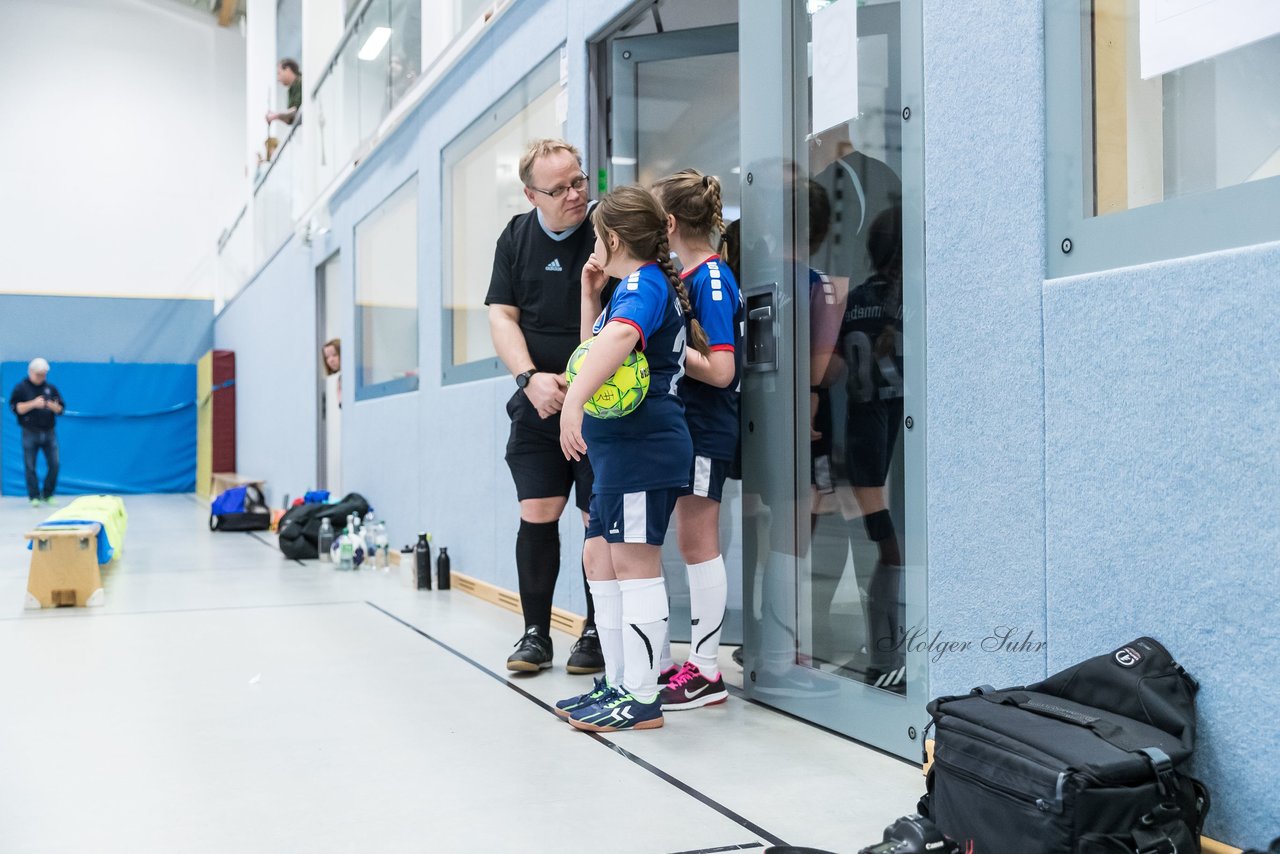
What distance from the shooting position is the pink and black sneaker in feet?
8.63

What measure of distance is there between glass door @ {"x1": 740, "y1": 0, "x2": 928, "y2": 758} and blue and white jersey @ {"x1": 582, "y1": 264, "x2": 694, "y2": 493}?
0.36 meters

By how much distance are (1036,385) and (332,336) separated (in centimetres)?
708

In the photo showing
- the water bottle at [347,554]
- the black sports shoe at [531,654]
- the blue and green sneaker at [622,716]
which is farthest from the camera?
the water bottle at [347,554]

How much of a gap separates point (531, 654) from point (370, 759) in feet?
2.62

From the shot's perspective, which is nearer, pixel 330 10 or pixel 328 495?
pixel 328 495

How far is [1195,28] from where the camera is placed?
1.59 meters

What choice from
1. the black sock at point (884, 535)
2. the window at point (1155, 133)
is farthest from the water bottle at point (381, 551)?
the window at point (1155, 133)

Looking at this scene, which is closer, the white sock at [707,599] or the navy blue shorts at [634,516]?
the navy blue shorts at [634,516]

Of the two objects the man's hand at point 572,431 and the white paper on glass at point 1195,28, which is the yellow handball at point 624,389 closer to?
the man's hand at point 572,431

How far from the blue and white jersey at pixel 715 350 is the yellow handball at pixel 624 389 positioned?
0.30 m

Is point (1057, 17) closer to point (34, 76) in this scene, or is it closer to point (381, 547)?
point (381, 547)

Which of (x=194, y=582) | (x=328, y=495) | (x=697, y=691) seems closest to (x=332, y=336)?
(x=328, y=495)

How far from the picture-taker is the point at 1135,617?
63.8 inches

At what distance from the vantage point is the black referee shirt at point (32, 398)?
38.4ft
